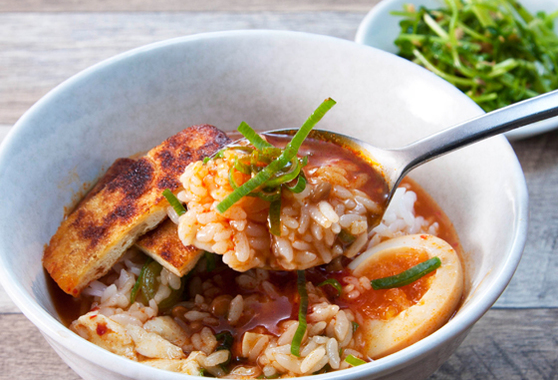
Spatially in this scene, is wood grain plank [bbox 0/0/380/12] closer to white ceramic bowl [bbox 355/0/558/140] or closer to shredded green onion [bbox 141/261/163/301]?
white ceramic bowl [bbox 355/0/558/140]

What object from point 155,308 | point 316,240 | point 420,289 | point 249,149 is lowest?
point 155,308

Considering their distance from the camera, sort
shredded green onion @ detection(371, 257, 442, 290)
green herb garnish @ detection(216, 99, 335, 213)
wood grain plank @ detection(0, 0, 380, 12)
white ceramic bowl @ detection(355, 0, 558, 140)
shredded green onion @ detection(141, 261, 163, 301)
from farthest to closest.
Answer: wood grain plank @ detection(0, 0, 380, 12) → white ceramic bowl @ detection(355, 0, 558, 140) → shredded green onion @ detection(141, 261, 163, 301) → shredded green onion @ detection(371, 257, 442, 290) → green herb garnish @ detection(216, 99, 335, 213)

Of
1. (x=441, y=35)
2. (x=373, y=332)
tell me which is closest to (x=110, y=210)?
(x=373, y=332)

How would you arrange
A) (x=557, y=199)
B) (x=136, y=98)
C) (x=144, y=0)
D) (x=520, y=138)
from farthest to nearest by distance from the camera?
(x=144, y=0)
(x=520, y=138)
(x=557, y=199)
(x=136, y=98)

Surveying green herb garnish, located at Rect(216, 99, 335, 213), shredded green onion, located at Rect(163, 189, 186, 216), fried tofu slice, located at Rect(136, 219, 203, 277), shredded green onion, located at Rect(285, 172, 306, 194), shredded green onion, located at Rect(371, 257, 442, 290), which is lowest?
fried tofu slice, located at Rect(136, 219, 203, 277)

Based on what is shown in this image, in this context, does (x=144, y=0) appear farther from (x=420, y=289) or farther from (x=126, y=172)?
(x=420, y=289)

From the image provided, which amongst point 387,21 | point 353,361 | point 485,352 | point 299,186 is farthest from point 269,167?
point 387,21

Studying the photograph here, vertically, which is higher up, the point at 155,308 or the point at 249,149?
the point at 249,149

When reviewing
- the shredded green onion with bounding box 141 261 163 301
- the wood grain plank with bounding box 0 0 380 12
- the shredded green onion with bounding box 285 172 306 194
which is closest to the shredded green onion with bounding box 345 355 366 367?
the shredded green onion with bounding box 285 172 306 194
